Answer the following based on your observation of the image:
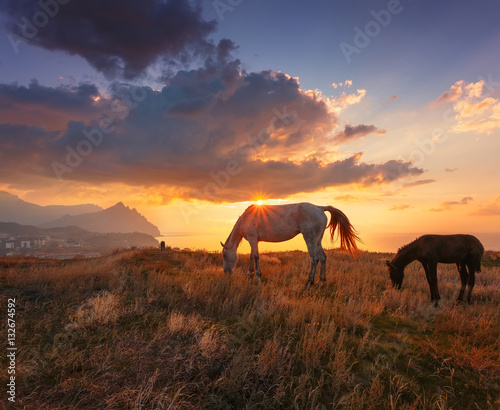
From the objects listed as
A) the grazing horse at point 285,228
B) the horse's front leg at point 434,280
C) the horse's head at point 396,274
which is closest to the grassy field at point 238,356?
the horse's front leg at point 434,280

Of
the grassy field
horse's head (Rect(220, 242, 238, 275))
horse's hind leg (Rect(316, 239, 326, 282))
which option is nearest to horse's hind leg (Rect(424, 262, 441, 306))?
the grassy field

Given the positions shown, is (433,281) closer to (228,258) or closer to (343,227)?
(343,227)

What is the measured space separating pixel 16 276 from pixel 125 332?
7.28m

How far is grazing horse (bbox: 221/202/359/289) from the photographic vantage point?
976 centimetres

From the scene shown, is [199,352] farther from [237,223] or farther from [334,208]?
[334,208]

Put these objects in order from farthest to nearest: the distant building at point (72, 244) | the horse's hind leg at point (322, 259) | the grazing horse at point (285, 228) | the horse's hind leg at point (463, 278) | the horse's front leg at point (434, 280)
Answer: the distant building at point (72, 244), the grazing horse at point (285, 228), the horse's hind leg at point (322, 259), the horse's hind leg at point (463, 278), the horse's front leg at point (434, 280)

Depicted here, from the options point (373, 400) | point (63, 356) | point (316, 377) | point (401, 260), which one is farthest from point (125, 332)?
point (401, 260)

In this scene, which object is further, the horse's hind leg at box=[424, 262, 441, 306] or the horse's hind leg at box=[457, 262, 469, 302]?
the horse's hind leg at box=[457, 262, 469, 302]

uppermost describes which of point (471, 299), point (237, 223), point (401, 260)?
point (237, 223)

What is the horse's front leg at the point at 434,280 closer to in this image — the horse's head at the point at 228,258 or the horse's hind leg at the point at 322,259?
the horse's hind leg at the point at 322,259

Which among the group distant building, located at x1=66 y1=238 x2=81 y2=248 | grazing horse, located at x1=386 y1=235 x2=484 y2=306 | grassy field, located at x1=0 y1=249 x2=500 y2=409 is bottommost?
distant building, located at x1=66 y1=238 x2=81 y2=248

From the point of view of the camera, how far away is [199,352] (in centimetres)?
340

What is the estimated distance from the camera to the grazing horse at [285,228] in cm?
976

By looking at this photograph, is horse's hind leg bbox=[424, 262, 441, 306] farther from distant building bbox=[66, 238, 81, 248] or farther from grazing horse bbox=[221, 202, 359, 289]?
distant building bbox=[66, 238, 81, 248]
